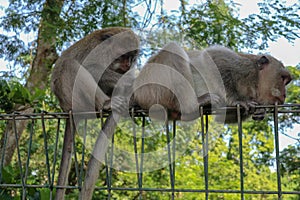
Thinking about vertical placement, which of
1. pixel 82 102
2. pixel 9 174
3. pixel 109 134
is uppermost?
pixel 82 102

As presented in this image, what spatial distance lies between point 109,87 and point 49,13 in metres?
1.96

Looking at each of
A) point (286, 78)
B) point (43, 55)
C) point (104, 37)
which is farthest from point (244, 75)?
point (43, 55)

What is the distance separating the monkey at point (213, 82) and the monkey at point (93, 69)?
481 millimetres

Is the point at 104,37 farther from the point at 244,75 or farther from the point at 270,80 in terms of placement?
the point at 270,80

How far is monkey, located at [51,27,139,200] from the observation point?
3.80 meters

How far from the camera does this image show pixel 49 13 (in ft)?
17.5

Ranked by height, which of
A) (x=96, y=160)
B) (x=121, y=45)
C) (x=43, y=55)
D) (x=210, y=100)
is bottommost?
(x=96, y=160)

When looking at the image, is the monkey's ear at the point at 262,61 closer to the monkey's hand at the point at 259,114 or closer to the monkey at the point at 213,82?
the monkey at the point at 213,82

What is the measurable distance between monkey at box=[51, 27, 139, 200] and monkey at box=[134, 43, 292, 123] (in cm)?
48

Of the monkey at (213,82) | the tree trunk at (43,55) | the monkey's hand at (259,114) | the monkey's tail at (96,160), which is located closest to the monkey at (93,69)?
the monkey at (213,82)

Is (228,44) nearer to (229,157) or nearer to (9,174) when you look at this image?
(9,174)

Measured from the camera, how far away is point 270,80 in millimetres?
3615

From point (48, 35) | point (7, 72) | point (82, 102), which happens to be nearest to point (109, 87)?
point (82, 102)

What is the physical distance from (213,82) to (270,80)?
22.8 inches
